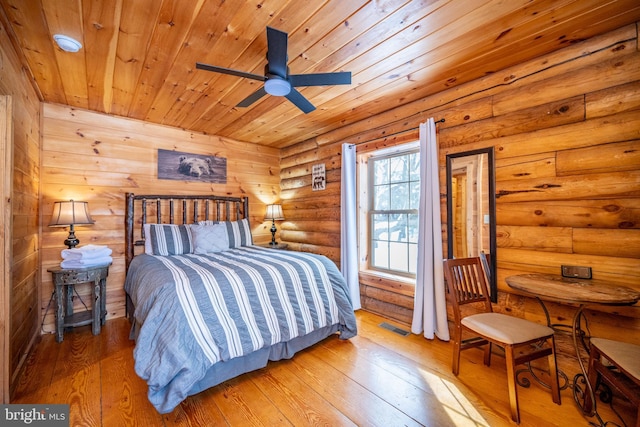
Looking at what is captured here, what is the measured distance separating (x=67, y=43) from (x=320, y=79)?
1.72 metres

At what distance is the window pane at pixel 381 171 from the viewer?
3403 mm

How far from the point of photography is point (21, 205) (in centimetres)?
216

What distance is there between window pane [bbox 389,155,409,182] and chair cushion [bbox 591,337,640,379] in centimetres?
207

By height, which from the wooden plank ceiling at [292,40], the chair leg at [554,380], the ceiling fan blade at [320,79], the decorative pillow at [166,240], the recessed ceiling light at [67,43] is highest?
the wooden plank ceiling at [292,40]

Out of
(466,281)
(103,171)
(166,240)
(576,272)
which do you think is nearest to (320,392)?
(466,281)

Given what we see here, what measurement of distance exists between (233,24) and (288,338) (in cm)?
219

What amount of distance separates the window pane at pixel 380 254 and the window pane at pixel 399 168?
31.8 inches

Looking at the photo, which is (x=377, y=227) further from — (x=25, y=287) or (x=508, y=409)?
(x=25, y=287)

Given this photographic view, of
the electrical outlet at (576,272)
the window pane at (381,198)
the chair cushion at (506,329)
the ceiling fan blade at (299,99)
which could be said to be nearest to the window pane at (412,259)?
the window pane at (381,198)

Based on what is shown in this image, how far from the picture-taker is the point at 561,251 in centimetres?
196

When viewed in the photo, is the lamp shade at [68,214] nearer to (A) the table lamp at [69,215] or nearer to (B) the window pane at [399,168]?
(A) the table lamp at [69,215]

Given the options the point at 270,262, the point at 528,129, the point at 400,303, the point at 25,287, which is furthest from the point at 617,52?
the point at 25,287

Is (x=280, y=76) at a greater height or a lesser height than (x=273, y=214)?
greater

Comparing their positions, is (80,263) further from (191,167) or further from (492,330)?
(492,330)
